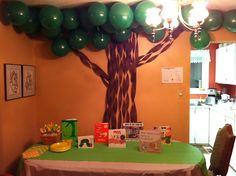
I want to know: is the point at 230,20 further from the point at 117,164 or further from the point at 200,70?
the point at 200,70

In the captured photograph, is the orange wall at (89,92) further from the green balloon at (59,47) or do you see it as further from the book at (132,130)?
the book at (132,130)

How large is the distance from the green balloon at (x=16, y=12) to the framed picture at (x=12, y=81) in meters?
0.48

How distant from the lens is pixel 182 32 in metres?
3.11

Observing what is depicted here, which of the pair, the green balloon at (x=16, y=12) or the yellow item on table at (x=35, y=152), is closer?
the yellow item on table at (x=35, y=152)

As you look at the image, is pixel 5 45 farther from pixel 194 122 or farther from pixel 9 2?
pixel 194 122

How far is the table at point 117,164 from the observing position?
1936 mm

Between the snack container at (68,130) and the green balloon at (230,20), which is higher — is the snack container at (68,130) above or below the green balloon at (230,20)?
below

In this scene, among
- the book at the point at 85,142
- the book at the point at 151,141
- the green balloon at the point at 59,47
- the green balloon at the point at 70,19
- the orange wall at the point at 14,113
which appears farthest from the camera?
the green balloon at the point at 59,47

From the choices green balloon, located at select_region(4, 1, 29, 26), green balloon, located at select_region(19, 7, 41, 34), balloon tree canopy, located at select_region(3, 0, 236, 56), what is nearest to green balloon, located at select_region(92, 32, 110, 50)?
balloon tree canopy, located at select_region(3, 0, 236, 56)

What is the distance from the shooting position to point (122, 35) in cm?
291

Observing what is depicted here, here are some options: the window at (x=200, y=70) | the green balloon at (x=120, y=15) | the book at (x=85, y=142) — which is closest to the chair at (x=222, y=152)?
the book at (x=85, y=142)

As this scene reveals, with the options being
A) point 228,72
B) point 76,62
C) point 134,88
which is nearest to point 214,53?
point 228,72

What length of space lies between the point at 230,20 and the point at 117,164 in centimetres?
213

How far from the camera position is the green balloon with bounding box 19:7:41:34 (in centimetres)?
264
